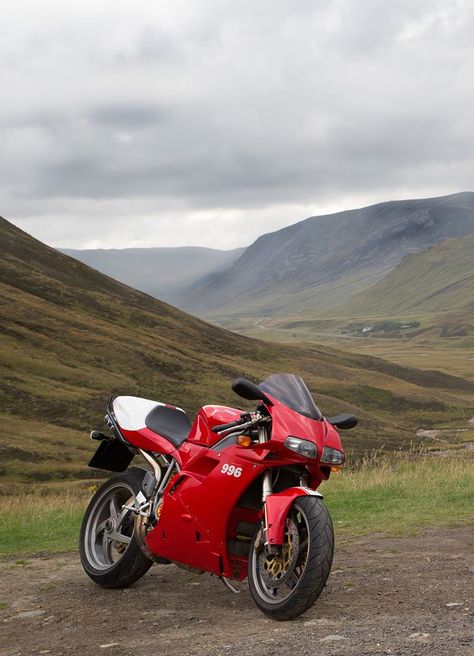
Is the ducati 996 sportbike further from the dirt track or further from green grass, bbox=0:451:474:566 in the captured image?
green grass, bbox=0:451:474:566

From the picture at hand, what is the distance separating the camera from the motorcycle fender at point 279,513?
7609mm

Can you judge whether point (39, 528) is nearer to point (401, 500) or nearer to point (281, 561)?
point (401, 500)

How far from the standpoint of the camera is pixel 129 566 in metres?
9.37

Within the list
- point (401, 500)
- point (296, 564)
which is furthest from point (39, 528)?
point (296, 564)

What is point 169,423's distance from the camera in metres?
→ 9.96

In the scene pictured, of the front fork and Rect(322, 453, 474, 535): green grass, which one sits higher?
the front fork

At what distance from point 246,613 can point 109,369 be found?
65.2m

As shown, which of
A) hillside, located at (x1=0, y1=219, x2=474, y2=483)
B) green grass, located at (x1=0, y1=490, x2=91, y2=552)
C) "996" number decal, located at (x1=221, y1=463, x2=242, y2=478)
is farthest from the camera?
hillside, located at (x1=0, y1=219, x2=474, y2=483)

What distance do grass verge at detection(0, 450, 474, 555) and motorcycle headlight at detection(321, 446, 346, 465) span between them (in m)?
4.65

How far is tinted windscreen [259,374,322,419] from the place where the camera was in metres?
7.93

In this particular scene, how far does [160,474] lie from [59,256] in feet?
343

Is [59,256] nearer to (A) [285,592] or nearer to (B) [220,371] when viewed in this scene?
(B) [220,371]

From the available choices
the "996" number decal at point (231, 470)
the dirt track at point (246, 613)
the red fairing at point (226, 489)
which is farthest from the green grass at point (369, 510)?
the "996" number decal at point (231, 470)

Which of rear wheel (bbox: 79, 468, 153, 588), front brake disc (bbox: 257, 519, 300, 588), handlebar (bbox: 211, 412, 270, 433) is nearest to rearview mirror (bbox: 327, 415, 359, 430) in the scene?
handlebar (bbox: 211, 412, 270, 433)
